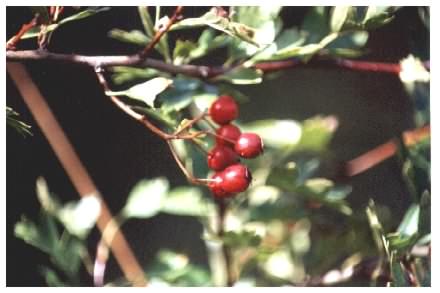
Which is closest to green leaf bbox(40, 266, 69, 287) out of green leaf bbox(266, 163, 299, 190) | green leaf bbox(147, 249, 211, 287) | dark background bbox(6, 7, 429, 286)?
dark background bbox(6, 7, 429, 286)

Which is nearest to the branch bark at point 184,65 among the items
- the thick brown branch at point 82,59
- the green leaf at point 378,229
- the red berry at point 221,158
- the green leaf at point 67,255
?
the thick brown branch at point 82,59

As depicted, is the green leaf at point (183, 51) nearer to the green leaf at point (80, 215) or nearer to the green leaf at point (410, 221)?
the green leaf at point (80, 215)

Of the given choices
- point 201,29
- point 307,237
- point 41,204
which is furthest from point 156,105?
point 307,237

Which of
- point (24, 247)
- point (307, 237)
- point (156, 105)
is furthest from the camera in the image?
point (307, 237)

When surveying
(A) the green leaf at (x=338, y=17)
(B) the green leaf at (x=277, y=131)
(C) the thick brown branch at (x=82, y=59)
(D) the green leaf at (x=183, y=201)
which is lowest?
(D) the green leaf at (x=183, y=201)

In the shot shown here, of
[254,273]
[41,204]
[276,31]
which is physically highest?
[276,31]

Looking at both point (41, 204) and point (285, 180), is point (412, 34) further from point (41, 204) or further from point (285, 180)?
point (41, 204)

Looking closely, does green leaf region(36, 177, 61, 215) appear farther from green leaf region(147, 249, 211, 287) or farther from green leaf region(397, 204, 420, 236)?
green leaf region(397, 204, 420, 236)

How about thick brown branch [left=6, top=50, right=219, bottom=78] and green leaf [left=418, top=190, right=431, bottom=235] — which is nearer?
thick brown branch [left=6, top=50, right=219, bottom=78]
